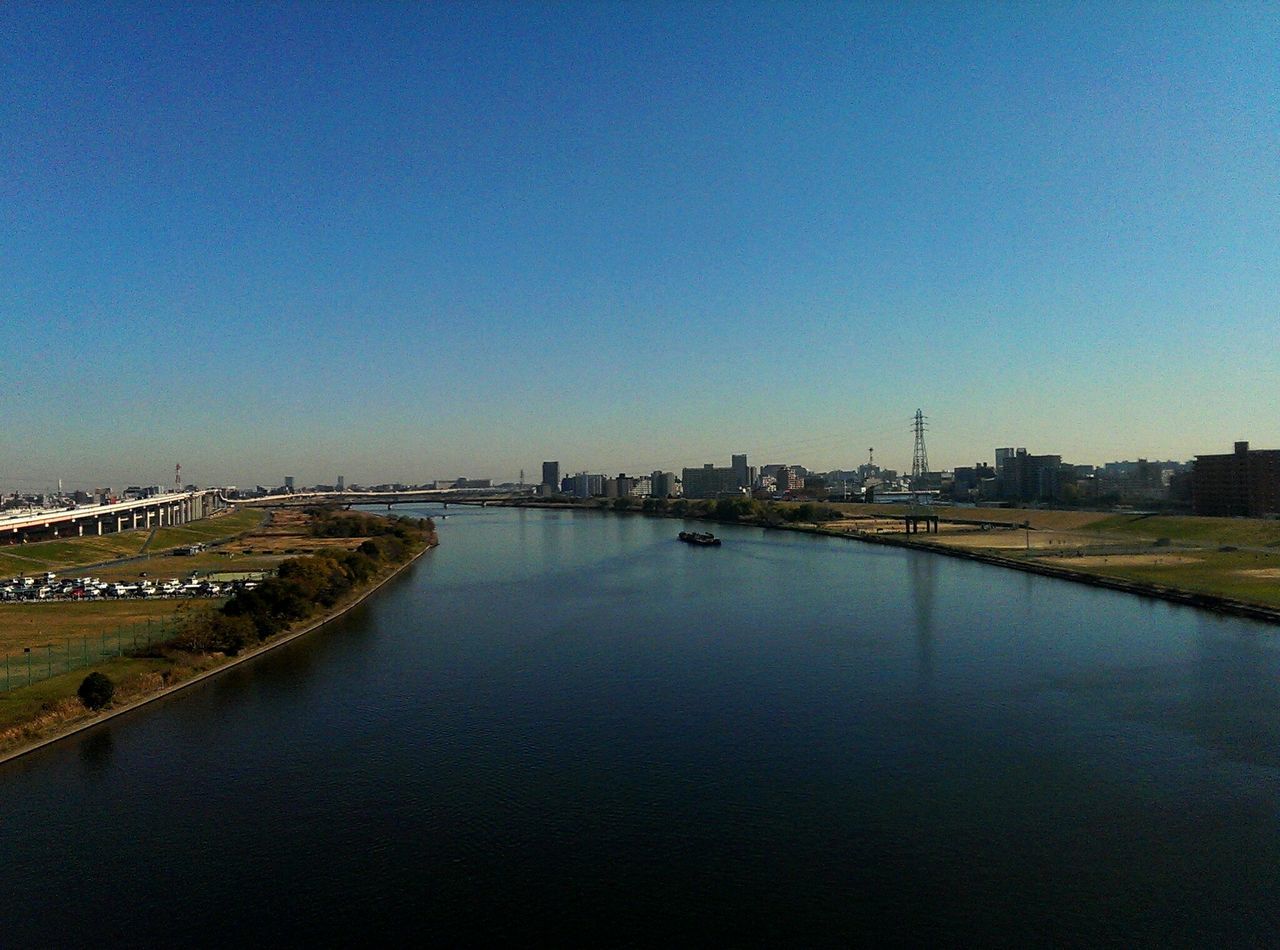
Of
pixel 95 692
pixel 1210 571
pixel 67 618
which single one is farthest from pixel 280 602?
pixel 1210 571

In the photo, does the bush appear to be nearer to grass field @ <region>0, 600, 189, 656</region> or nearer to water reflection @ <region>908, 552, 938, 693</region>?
grass field @ <region>0, 600, 189, 656</region>

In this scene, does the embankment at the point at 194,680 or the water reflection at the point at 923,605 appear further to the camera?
the water reflection at the point at 923,605

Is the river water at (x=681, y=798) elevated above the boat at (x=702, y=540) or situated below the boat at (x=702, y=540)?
below

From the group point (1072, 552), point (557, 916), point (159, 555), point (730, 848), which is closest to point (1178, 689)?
point (730, 848)

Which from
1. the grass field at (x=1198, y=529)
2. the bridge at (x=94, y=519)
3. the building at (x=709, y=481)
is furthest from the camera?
the building at (x=709, y=481)

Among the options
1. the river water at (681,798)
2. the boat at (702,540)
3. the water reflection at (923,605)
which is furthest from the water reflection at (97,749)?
the boat at (702,540)

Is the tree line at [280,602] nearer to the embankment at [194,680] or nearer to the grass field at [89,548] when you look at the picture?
the embankment at [194,680]

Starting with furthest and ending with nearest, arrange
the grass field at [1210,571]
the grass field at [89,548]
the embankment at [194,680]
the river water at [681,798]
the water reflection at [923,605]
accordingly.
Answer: the grass field at [89,548]
the grass field at [1210,571]
the water reflection at [923,605]
the embankment at [194,680]
the river water at [681,798]
